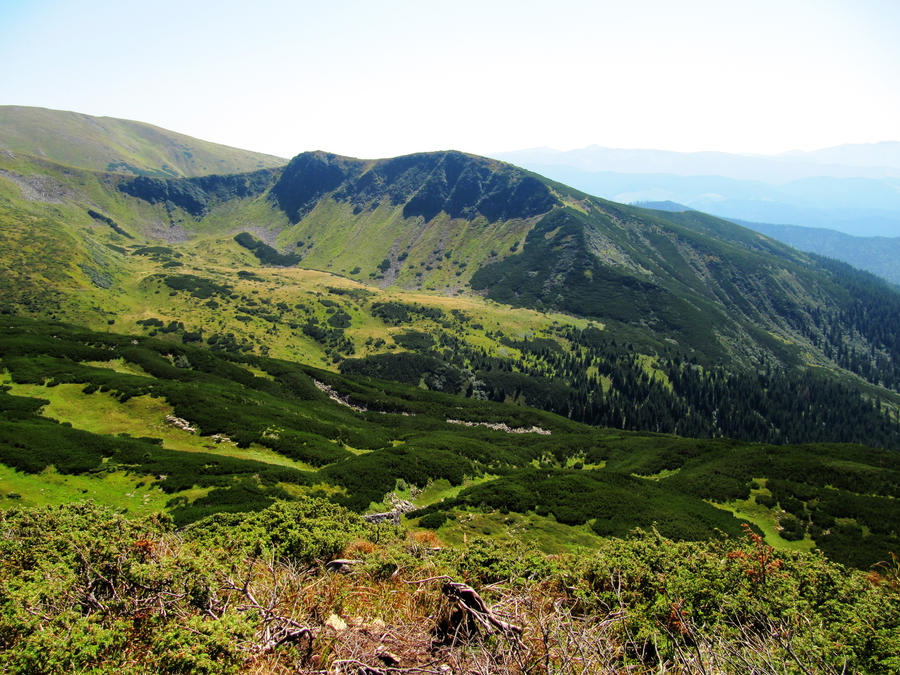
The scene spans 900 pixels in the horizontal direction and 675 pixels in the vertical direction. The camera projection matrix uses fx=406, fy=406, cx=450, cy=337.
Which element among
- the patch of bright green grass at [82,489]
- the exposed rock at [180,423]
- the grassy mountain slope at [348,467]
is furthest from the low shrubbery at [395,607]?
the exposed rock at [180,423]

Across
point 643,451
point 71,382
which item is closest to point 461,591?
point 71,382

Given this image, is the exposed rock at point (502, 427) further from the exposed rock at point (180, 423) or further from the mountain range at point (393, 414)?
the exposed rock at point (180, 423)

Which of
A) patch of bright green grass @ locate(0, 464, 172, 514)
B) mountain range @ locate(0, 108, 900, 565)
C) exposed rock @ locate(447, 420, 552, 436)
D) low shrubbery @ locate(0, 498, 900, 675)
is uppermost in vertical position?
low shrubbery @ locate(0, 498, 900, 675)

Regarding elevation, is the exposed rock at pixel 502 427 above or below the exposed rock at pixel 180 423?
below

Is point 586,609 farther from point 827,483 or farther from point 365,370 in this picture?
point 365,370

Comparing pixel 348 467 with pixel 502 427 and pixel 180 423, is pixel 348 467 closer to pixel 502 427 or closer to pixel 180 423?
pixel 180 423

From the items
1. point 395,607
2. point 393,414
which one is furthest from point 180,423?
point 393,414

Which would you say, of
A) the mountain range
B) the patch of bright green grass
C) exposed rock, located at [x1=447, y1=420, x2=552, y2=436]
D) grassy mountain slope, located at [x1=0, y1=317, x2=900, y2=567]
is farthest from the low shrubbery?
exposed rock, located at [x1=447, y1=420, x2=552, y2=436]

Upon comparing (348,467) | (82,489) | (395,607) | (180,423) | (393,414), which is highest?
(395,607)

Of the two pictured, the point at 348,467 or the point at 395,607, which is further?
the point at 348,467

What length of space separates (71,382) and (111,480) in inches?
1197

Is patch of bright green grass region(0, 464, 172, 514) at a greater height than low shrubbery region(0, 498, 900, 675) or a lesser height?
lesser

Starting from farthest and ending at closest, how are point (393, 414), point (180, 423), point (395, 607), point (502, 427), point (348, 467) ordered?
1. point (502, 427)
2. point (393, 414)
3. point (180, 423)
4. point (348, 467)
5. point (395, 607)

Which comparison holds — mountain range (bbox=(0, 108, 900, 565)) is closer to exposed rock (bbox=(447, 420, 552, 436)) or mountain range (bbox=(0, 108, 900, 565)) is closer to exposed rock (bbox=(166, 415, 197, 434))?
exposed rock (bbox=(166, 415, 197, 434))
